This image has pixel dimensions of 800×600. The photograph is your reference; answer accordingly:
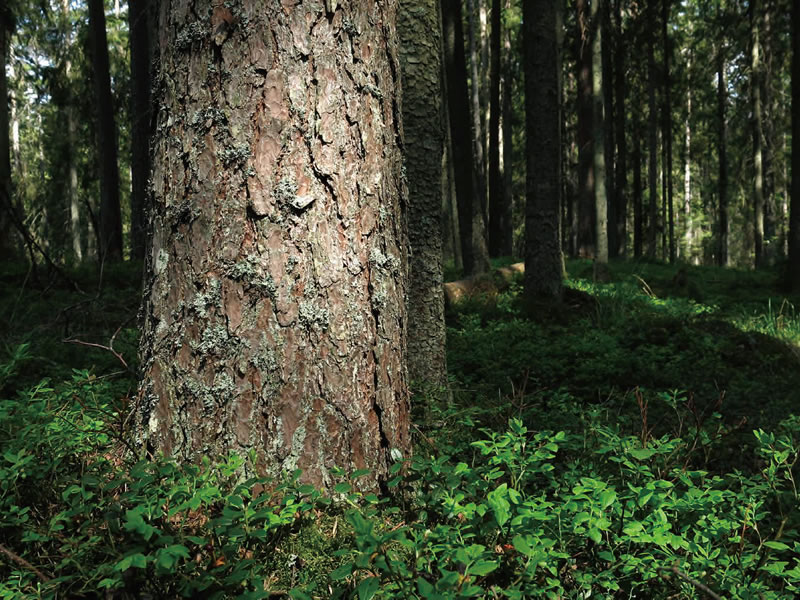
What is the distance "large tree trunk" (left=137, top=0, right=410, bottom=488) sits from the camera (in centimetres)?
210

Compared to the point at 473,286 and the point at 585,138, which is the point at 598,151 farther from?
the point at 473,286

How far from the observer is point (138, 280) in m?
8.59

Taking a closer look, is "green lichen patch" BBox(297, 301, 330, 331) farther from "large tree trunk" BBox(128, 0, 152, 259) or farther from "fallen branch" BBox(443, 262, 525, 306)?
"large tree trunk" BBox(128, 0, 152, 259)

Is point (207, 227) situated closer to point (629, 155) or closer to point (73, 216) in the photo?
point (73, 216)

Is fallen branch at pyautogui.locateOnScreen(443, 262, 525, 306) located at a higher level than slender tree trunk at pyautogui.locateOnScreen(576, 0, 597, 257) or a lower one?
lower

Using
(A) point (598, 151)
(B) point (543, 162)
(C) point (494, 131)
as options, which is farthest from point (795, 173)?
(C) point (494, 131)

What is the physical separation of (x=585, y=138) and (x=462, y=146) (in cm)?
524

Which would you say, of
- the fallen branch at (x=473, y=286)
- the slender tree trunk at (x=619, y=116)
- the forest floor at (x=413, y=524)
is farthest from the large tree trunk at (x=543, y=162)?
the slender tree trunk at (x=619, y=116)

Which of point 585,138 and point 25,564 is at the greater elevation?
point 585,138

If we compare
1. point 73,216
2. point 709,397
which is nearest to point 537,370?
point 709,397

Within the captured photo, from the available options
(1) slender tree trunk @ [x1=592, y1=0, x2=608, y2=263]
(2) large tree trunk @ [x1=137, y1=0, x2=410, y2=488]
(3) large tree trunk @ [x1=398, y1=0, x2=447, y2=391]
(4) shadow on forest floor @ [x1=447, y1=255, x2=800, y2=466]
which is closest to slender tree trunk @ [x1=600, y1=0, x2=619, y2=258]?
(1) slender tree trunk @ [x1=592, y1=0, x2=608, y2=263]

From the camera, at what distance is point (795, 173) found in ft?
29.5

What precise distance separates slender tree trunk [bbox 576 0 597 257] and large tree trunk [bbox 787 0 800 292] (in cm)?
431

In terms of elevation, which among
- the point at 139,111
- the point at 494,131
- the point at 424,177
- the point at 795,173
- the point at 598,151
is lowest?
the point at 424,177
